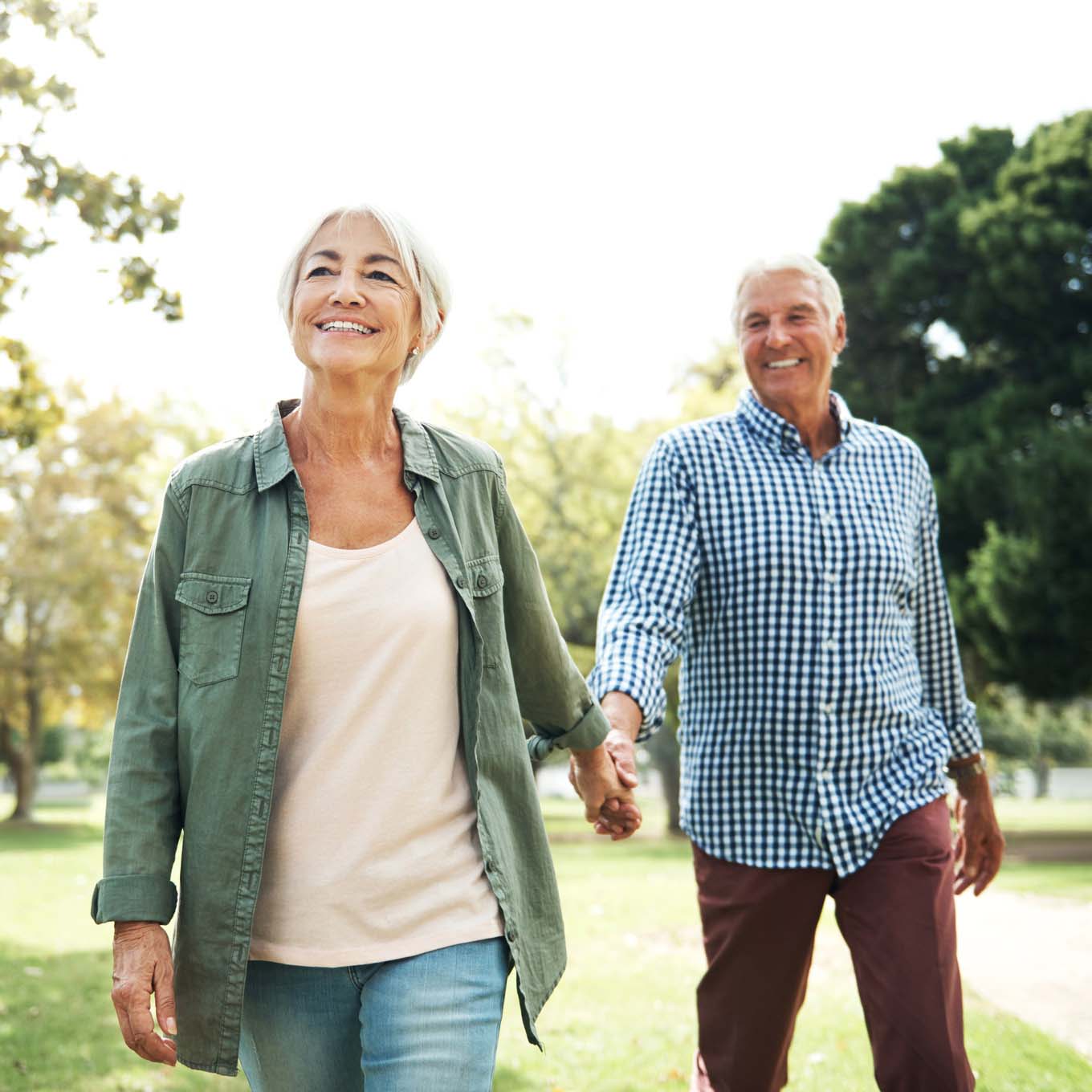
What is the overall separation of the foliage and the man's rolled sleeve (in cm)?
1777

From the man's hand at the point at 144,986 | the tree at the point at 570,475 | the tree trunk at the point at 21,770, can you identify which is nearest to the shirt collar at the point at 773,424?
the man's hand at the point at 144,986

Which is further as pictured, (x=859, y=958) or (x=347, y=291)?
(x=859, y=958)

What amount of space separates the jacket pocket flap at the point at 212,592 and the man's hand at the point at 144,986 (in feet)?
2.01

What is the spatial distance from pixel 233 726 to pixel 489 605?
0.60 meters

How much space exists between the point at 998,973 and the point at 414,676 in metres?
7.27

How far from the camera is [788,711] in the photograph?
3.73 metres

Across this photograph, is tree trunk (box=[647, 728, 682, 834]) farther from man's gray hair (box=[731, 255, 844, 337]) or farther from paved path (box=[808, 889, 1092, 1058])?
man's gray hair (box=[731, 255, 844, 337])

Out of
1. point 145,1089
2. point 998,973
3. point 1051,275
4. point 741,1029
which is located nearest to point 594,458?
point 1051,275

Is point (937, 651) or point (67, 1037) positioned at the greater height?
point (937, 651)

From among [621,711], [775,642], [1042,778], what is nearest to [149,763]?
[621,711]

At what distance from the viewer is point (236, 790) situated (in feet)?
8.59

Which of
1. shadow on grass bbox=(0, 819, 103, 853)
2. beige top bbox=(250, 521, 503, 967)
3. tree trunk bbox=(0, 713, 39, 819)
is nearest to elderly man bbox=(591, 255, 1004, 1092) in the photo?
beige top bbox=(250, 521, 503, 967)

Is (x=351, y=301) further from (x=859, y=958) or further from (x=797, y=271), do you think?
(x=859, y=958)

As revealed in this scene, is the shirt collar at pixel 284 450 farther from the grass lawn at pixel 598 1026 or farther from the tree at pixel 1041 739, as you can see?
the tree at pixel 1041 739
